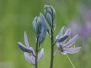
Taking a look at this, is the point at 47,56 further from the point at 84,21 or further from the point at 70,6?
the point at 70,6

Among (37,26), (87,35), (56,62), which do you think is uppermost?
(37,26)

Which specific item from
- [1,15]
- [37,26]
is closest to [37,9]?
[1,15]

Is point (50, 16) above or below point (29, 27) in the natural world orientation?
above

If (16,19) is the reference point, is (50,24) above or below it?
above

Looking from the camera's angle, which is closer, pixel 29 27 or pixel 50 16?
pixel 50 16

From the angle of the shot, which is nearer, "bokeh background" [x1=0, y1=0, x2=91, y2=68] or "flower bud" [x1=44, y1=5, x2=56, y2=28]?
"flower bud" [x1=44, y1=5, x2=56, y2=28]

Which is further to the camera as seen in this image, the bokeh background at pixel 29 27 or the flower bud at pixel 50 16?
the bokeh background at pixel 29 27

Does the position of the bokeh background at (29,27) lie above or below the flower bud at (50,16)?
below

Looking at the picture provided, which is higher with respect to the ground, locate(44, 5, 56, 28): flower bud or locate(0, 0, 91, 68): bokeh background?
locate(44, 5, 56, 28): flower bud
